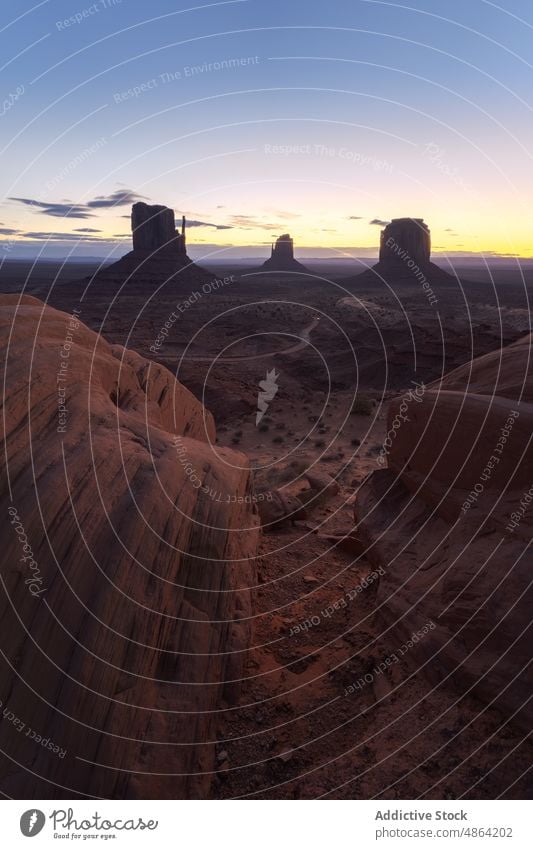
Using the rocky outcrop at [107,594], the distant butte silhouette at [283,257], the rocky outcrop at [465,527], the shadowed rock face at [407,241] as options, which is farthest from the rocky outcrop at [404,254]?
the rocky outcrop at [107,594]

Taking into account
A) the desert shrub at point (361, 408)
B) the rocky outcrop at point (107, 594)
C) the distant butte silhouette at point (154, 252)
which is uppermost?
the distant butte silhouette at point (154, 252)

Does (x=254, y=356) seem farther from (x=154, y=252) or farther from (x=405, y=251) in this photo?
(x=405, y=251)

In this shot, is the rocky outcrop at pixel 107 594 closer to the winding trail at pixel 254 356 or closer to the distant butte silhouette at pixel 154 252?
the winding trail at pixel 254 356

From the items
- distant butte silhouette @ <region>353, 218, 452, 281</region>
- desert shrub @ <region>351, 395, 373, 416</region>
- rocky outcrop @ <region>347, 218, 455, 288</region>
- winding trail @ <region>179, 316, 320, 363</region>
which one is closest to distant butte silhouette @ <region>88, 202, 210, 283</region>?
rocky outcrop @ <region>347, 218, 455, 288</region>

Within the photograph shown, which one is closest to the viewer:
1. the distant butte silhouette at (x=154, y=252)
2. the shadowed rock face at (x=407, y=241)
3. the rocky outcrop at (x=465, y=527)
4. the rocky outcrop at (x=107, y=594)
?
the rocky outcrop at (x=107, y=594)

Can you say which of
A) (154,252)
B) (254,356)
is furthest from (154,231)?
(254,356)

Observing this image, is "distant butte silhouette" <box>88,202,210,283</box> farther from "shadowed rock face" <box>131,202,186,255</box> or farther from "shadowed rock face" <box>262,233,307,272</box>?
"shadowed rock face" <box>262,233,307,272</box>

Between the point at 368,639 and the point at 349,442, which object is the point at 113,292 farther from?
the point at 368,639
